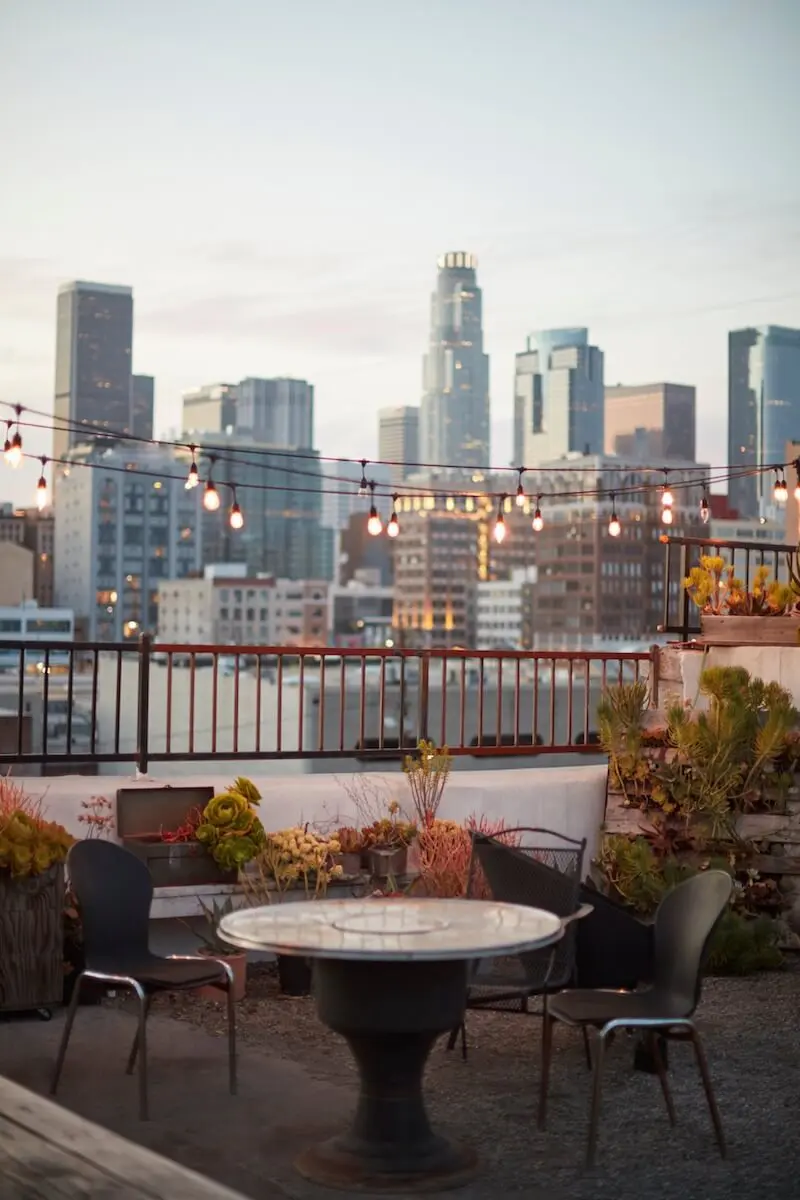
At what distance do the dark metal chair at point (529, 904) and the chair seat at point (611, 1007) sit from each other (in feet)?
1.28

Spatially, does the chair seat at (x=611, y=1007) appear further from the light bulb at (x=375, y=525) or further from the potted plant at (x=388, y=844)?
the light bulb at (x=375, y=525)

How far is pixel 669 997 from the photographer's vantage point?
17.5 ft

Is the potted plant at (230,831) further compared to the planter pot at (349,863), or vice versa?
the planter pot at (349,863)

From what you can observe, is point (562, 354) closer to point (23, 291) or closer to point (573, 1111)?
point (23, 291)

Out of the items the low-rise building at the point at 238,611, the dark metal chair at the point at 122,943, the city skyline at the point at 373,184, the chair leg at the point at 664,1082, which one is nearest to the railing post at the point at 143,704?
the dark metal chair at the point at 122,943

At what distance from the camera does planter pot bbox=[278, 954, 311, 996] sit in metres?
7.53

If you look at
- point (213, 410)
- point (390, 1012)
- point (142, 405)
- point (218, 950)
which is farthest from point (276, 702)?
point (213, 410)

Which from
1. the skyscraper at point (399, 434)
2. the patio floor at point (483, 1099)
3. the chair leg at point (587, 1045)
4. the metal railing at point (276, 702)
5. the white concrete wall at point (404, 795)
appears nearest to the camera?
the patio floor at point (483, 1099)

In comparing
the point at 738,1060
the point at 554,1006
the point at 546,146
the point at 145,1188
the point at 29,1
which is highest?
the point at 546,146

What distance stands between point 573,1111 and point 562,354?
140 metres

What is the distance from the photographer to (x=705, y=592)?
1010 centimetres

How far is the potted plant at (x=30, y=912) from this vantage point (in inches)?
265

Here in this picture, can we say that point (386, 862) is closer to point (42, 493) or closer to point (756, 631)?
point (756, 631)

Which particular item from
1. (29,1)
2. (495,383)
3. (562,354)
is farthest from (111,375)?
(29,1)
